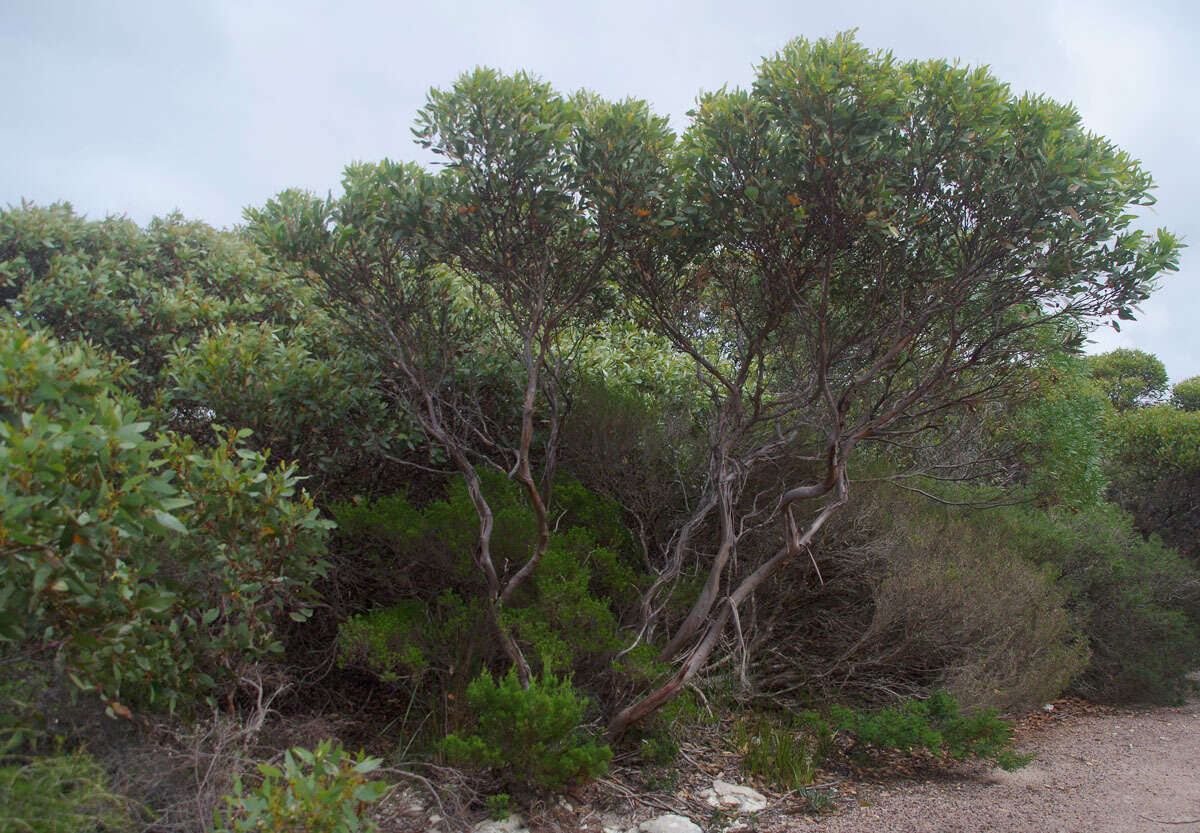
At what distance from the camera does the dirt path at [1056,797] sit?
4.17 m

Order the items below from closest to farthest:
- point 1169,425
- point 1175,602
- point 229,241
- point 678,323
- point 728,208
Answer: point 728,208 → point 678,323 → point 229,241 → point 1175,602 → point 1169,425

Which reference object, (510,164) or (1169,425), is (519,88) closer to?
(510,164)

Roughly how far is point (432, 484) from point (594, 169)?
282 centimetres

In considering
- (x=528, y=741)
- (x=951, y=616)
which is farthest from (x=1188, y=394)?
(x=528, y=741)

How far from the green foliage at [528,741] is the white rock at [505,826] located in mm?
177

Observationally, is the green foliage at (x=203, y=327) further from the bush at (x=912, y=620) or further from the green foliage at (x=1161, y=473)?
the green foliage at (x=1161, y=473)

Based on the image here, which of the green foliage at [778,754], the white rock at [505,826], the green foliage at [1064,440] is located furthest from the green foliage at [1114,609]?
the white rock at [505,826]

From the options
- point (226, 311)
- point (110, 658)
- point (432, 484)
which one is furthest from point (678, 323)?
point (110, 658)

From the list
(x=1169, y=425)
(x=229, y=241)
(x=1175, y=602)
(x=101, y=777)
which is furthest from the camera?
(x=1169, y=425)

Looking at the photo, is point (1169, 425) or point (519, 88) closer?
point (519, 88)

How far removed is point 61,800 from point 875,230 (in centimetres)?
481

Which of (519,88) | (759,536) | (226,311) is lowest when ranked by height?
(759,536)

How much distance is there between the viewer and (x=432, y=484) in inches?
249

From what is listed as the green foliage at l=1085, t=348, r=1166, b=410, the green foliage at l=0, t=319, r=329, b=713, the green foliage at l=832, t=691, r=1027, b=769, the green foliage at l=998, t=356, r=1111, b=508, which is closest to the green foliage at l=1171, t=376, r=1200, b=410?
the green foliage at l=1085, t=348, r=1166, b=410
